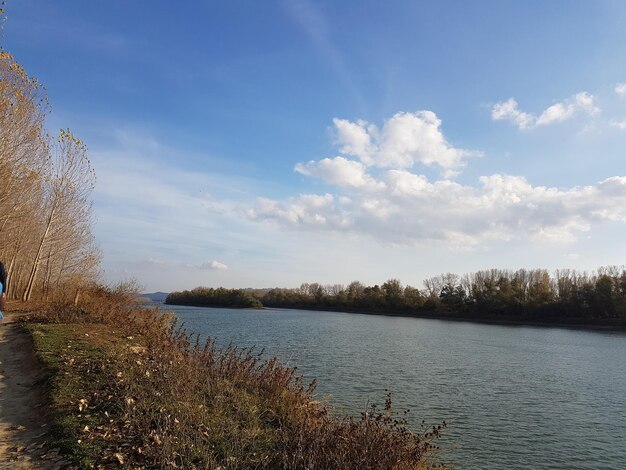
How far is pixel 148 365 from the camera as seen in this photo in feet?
35.6

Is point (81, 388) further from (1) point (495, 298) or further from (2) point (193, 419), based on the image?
(1) point (495, 298)

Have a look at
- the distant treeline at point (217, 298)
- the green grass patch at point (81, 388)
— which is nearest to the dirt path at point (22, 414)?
the green grass patch at point (81, 388)

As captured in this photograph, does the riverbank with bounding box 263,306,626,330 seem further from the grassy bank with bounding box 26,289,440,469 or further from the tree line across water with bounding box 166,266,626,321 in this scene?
the grassy bank with bounding box 26,289,440,469

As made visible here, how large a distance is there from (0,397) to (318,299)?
12958 centimetres

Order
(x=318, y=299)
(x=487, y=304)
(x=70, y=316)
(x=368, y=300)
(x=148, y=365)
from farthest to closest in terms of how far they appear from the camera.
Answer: (x=318, y=299) → (x=368, y=300) → (x=487, y=304) → (x=70, y=316) → (x=148, y=365)

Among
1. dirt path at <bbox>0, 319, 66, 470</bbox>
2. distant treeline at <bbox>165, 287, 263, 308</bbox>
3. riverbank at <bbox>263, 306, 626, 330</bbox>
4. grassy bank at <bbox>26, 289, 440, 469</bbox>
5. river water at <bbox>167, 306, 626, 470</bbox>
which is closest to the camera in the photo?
dirt path at <bbox>0, 319, 66, 470</bbox>

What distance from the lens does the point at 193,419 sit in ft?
25.7

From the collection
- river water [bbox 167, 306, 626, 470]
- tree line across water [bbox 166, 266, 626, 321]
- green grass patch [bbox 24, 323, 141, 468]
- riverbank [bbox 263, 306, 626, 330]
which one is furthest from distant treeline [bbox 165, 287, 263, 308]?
green grass patch [bbox 24, 323, 141, 468]

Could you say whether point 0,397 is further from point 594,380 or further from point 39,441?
point 594,380

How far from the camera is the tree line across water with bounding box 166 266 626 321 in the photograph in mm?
77625

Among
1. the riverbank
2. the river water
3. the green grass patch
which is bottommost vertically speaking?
the river water

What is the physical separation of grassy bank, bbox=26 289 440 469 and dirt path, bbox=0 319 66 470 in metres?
0.27

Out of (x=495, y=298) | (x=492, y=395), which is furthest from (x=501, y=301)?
(x=492, y=395)

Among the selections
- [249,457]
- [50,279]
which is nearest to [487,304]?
[50,279]
